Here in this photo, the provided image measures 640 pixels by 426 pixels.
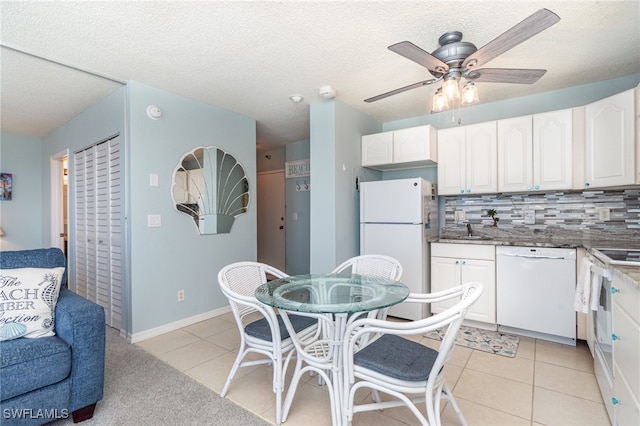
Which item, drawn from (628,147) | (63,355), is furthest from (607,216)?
(63,355)

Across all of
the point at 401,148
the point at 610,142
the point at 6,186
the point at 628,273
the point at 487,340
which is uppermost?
the point at 401,148

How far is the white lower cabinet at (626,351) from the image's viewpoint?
4.07 feet

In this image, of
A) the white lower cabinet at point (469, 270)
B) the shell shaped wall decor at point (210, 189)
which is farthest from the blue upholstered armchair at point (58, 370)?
the white lower cabinet at point (469, 270)

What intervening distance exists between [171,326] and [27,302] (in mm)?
1485

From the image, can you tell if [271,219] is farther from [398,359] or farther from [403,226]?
[398,359]

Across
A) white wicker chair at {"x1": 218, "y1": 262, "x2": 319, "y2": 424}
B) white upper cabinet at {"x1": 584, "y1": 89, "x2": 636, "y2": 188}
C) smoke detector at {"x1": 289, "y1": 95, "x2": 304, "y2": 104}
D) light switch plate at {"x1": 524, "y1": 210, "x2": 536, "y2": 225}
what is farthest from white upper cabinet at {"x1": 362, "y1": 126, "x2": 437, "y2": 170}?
white wicker chair at {"x1": 218, "y1": 262, "x2": 319, "y2": 424}

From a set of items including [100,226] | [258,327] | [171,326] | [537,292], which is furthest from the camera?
[100,226]

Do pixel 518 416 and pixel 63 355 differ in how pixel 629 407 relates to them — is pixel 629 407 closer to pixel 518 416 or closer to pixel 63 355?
pixel 518 416

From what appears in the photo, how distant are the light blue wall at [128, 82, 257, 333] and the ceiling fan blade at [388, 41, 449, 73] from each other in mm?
2360

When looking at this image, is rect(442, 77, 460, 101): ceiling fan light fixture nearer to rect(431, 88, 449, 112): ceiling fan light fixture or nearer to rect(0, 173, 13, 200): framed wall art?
rect(431, 88, 449, 112): ceiling fan light fixture

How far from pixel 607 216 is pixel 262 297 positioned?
10.5ft

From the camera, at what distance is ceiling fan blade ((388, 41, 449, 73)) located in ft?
5.45

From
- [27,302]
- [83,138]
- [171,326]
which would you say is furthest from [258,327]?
[83,138]

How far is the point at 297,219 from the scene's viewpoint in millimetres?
5301
